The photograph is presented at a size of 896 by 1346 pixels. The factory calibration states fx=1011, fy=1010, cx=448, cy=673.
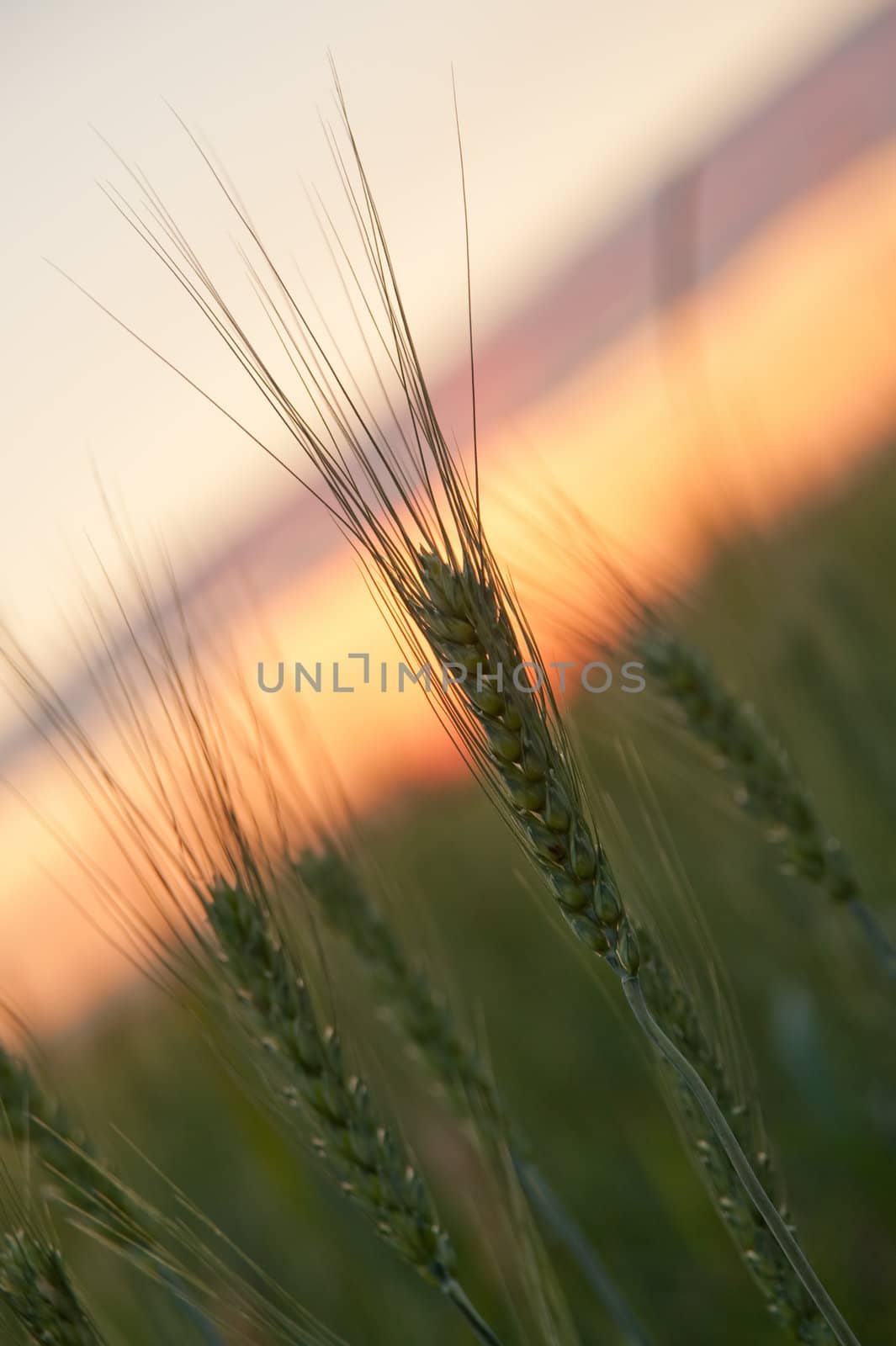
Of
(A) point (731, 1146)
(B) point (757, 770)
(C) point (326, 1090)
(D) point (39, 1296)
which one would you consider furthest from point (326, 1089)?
(B) point (757, 770)

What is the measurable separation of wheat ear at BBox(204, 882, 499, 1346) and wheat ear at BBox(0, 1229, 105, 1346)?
32cm

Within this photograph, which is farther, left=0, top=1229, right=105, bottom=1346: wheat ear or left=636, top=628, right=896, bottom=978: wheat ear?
left=636, top=628, right=896, bottom=978: wheat ear

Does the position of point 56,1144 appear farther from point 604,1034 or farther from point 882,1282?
point 604,1034

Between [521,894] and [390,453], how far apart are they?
335 centimetres

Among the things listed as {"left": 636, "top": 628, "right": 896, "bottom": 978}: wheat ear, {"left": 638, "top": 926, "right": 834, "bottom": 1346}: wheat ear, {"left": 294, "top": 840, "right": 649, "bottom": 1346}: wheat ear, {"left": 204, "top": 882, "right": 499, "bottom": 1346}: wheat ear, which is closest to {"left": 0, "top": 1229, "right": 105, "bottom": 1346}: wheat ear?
{"left": 204, "top": 882, "right": 499, "bottom": 1346}: wheat ear

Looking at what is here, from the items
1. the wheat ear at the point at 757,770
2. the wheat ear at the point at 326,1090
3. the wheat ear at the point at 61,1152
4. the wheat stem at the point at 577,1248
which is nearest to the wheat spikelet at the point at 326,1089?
the wheat ear at the point at 326,1090

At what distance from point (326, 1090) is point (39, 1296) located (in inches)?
15.1

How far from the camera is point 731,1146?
0.74 m

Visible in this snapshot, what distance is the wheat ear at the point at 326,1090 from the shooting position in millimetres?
1085

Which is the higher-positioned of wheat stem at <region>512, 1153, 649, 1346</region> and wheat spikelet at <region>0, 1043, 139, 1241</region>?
wheat spikelet at <region>0, 1043, 139, 1241</region>

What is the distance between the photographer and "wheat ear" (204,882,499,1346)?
42.7 inches

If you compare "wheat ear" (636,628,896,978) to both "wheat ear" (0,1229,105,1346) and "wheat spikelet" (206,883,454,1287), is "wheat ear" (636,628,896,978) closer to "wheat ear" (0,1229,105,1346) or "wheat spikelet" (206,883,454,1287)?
"wheat spikelet" (206,883,454,1287)

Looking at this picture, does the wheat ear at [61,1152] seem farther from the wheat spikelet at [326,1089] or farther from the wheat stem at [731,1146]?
the wheat stem at [731,1146]

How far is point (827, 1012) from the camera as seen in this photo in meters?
2.30
